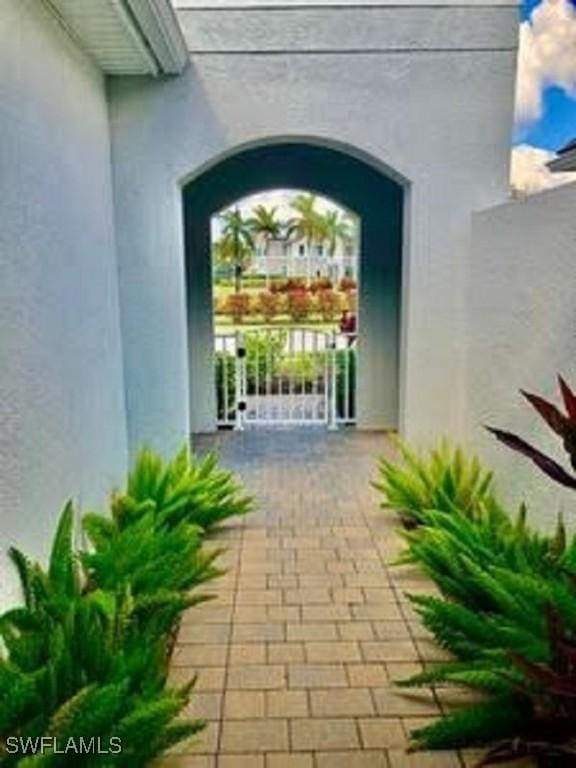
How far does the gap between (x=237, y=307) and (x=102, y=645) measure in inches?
872

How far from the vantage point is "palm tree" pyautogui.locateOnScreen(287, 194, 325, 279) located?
122 feet

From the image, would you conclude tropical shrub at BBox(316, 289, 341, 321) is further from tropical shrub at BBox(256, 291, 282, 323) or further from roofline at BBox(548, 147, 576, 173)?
roofline at BBox(548, 147, 576, 173)

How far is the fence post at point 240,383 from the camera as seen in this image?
916 centimetres

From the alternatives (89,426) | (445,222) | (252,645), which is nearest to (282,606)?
(252,645)

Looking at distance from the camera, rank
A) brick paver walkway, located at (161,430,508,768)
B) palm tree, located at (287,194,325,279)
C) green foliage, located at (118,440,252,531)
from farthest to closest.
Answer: palm tree, located at (287,194,325,279), green foliage, located at (118,440,252,531), brick paver walkway, located at (161,430,508,768)

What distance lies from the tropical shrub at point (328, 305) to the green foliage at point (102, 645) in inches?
805

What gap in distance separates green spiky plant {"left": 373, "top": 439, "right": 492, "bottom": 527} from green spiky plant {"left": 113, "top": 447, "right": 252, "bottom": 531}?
1223 mm

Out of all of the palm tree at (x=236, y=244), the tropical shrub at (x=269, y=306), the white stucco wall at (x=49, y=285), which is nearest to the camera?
the white stucco wall at (x=49, y=285)

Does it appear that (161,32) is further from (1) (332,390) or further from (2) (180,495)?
(1) (332,390)

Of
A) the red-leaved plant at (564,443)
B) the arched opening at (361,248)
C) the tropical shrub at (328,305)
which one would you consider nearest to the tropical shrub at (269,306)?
the tropical shrub at (328,305)

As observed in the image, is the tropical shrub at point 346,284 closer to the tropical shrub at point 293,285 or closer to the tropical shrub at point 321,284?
the tropical shrub at point 321,284

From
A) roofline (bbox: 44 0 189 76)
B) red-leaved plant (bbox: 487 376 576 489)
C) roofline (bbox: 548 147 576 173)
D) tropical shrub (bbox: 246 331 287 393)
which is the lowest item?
tropical shrub (bbox: 246 331 287 393)

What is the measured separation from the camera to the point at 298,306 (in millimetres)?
25484

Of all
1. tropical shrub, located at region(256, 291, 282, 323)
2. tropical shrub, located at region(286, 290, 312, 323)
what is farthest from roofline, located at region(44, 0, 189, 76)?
tropical shrub, located at region(286, 290, 312, 323)
